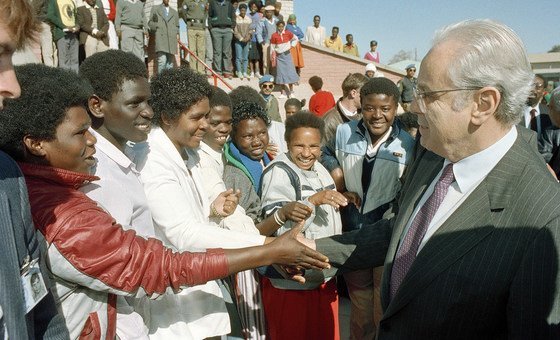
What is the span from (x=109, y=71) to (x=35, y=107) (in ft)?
2.56

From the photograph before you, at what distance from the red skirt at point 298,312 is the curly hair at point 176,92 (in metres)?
1.45

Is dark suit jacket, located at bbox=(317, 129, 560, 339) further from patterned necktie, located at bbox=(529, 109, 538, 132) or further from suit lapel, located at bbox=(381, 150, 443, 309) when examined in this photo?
patterned necktie, located at bbox=(529, 109, 538, 132)

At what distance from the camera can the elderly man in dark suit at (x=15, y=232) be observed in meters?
1.34

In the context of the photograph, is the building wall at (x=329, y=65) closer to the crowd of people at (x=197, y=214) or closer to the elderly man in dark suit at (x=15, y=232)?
the crowd of people at (x=197, y=214)

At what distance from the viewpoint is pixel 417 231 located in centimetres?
212

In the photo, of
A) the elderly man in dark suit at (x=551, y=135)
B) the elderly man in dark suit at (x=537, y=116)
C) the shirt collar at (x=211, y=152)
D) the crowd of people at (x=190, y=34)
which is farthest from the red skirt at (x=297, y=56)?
the shirt collar at (x=211, y=152)

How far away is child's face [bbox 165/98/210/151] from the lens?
312cm

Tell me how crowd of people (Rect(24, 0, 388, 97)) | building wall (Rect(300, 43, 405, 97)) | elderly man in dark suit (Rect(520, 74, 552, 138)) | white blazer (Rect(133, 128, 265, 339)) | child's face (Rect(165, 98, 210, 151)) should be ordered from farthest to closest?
building wall (Rect(300, 43, 405, 97))
crowd of people (Rect(24, 0, 388, 97))
elderly man in dark suit (Rect(520, 74, 552, 138))
child's face (Rect(165, 98, 210, 151))
white blazer (Rect(133, 128, 265, 339))

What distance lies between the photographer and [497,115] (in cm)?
192

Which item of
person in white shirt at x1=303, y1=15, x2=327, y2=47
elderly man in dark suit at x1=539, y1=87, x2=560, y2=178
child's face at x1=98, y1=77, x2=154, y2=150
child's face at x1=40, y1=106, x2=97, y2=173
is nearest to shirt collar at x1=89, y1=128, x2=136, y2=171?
child's face at x1=98, y1=77, x2=154, y2=150

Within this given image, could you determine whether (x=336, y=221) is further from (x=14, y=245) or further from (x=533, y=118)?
(x=533, y=118)

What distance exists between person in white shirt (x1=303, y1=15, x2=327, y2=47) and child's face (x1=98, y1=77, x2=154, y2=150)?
16113mm

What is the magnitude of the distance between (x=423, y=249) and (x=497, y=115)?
57cm

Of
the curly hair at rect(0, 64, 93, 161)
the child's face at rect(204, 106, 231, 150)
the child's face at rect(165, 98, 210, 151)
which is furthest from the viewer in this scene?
the child's face at rect(204, 106, 231, 150)
